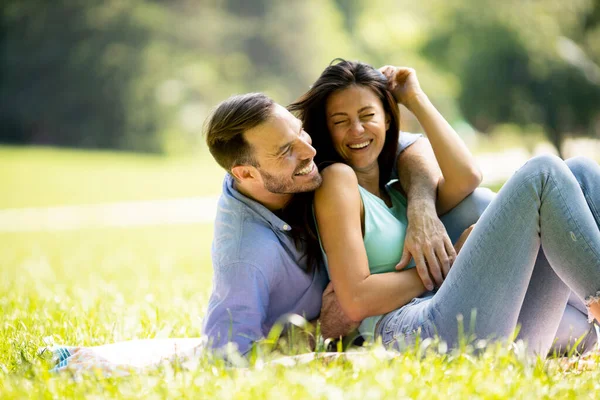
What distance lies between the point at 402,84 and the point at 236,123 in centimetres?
112

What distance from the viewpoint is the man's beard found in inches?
130

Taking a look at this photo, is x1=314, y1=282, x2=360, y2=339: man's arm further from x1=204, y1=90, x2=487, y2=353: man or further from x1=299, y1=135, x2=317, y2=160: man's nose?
x1=299, y1=135, x2=317, y2=160: man's nose

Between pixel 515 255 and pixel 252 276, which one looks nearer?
pixel 515 255

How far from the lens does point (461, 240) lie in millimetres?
3535

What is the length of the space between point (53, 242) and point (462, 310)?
9816 millimetres

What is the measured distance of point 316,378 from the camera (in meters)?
2.55

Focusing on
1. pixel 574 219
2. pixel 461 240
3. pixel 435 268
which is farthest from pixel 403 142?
pixel 574 219

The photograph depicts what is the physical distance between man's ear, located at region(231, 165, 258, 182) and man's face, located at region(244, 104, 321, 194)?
1.5 inches

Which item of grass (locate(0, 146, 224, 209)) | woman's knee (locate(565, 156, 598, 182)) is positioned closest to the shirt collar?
woman's knee (locate(565, 156, 598, 182))

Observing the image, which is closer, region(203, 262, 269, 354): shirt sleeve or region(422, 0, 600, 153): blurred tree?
region(203, 262, 269, 354): shirt sleeve

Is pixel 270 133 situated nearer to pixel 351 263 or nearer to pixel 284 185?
pixel 284 185

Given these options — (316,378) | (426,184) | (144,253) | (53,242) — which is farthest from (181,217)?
(316,378)

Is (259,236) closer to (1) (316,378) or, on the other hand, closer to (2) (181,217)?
(1) (316,378)

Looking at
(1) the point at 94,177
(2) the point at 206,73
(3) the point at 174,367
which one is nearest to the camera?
(3) the point at 174,367
